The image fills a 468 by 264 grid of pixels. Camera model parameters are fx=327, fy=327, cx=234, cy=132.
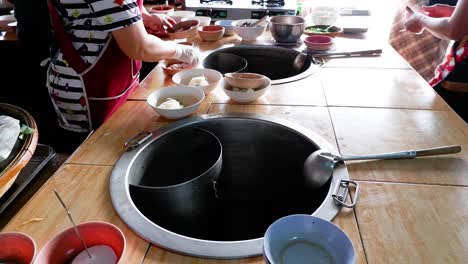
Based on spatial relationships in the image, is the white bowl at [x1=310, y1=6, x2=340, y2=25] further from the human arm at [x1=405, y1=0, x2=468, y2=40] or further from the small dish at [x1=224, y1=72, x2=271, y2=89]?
the small dish at [x1=224, y1=72, x2=271, y2=89]

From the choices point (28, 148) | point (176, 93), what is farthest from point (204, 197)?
point (28, 148)

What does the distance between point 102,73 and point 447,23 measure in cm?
151

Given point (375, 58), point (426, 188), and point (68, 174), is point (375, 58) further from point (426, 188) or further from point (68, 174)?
point (68, 174)

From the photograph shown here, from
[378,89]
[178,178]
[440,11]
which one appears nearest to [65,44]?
[178,178]

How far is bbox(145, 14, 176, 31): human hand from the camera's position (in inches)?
70.6

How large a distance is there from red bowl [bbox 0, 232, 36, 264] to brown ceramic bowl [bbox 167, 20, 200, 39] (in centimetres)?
139

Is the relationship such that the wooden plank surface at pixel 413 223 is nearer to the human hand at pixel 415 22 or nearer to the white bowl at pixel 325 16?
the human hand at pixel 415 22

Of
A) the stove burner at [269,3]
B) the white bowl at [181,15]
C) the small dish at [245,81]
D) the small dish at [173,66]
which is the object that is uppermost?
the stove burner at [269,3]

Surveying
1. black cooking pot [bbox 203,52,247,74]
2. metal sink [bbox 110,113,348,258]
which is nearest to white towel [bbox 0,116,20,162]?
metal sink [bbox 110,113,348,258]

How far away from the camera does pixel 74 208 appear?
0.75 m

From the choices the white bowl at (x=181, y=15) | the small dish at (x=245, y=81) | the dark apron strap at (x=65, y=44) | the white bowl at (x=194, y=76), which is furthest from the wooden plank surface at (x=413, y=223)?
the white bowl at (x=181, y=15)

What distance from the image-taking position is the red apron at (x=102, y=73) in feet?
4.02

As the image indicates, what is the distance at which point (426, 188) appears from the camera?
0.78 m

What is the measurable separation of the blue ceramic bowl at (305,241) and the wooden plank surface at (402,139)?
0.28m
